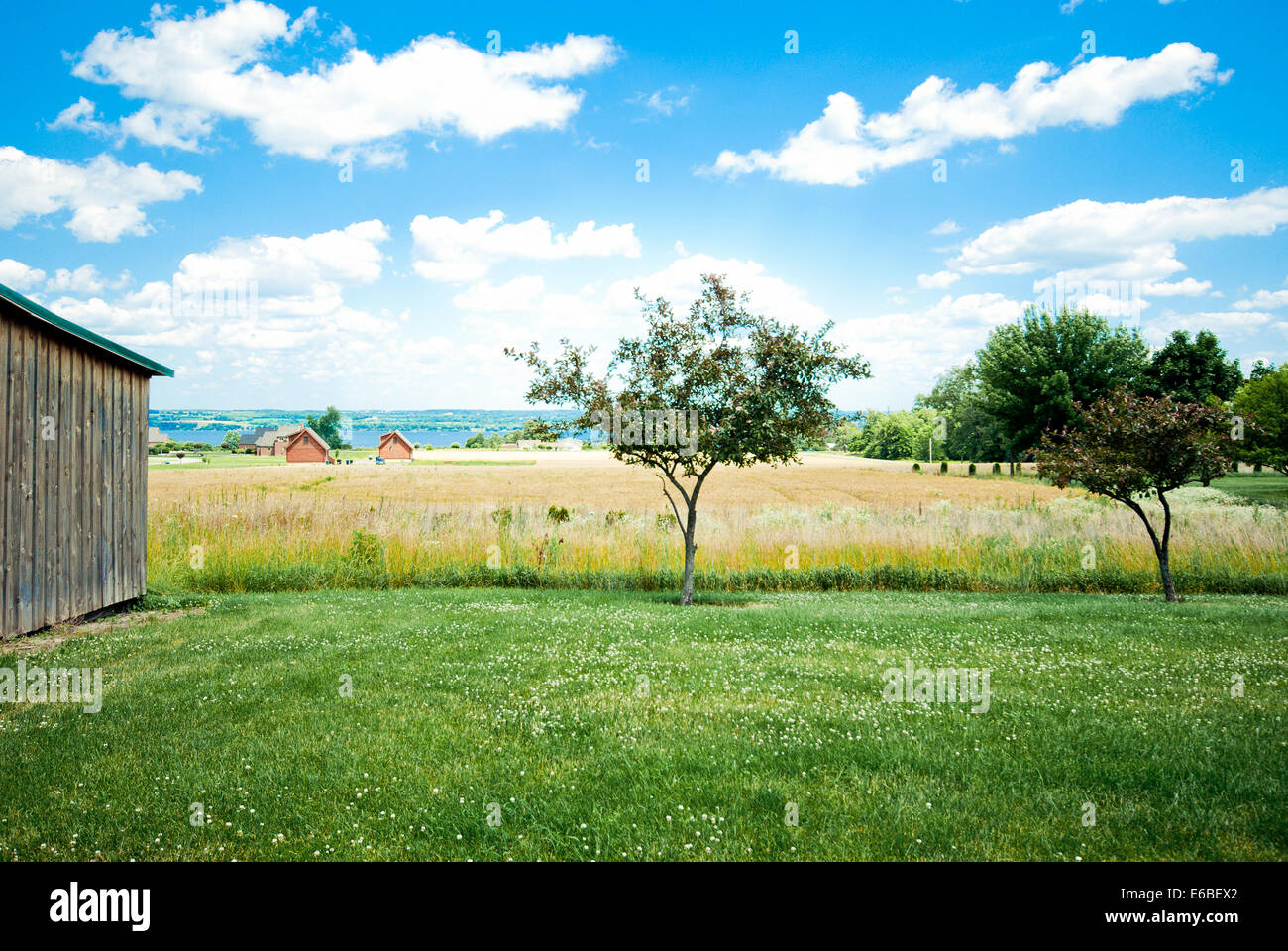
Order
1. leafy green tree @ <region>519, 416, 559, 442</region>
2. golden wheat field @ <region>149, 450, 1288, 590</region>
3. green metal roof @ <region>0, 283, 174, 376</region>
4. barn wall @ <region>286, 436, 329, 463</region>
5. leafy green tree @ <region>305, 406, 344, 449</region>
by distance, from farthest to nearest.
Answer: leafy green tree @ <region>305, 406, 344, 449</region>
barn wall @ <region>286, 436, 329, 463</region>
golden wheat field @ <region>149, 450, 1288, 590</region>
leafy green tree @ <region>519, 416, 559, 442</region>
green metal roof @ <region>0, 283, 174, 376</region>

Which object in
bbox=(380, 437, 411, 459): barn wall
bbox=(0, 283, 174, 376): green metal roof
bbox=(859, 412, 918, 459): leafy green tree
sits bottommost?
bbox=(0, 283, 174, 376): green metal roof

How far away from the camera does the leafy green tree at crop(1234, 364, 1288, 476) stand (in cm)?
3756

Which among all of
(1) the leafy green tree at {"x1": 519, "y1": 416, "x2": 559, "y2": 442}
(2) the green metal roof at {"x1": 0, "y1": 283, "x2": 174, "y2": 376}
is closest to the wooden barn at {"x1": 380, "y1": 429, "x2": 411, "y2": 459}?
(2) the green metal roof at {"x1": 0, "y1": 283, "x2": 174, "y2": 376}

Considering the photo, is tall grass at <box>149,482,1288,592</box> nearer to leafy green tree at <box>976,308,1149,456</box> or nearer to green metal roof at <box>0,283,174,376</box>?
green metal roof at <box>0,283,174,376</box>

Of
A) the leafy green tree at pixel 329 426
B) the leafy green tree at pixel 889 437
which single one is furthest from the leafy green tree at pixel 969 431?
the leafy green tree at pixel 329 426

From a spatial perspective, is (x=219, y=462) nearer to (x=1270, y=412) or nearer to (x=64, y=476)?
(x=64, y=476)

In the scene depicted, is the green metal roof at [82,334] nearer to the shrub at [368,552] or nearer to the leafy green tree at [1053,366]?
the shrub at [368,552]

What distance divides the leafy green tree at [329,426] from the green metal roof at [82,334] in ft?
387

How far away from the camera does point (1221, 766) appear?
5.72 m

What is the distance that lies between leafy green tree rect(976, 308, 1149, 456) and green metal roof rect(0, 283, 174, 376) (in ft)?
187

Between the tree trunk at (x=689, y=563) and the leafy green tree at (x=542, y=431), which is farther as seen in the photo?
the tree trunk at (x=689, y=563)

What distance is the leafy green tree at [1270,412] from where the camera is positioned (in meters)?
37.6

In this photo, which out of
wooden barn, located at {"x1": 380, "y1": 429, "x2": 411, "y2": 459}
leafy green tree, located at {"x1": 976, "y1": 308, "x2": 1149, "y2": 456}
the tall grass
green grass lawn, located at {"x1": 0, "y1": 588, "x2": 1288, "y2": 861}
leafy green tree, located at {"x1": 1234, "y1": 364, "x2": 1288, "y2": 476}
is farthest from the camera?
wooden barn, located at {"x1": 380, "y1": 429, "x2": 411, "y2": 459}

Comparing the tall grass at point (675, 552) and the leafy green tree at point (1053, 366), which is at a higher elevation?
the leafy green tree at point (1053, 366)
